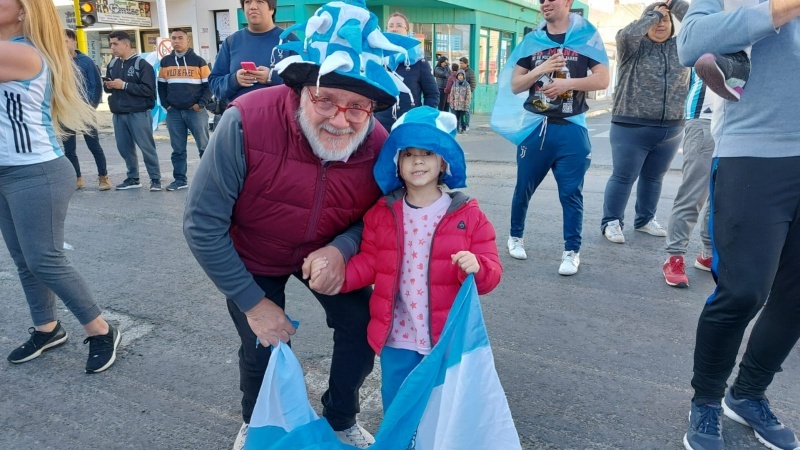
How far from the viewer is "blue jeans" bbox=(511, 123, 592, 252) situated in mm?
4371

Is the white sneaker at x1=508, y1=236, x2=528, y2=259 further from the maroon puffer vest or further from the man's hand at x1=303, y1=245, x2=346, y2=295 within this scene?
the man's hand at x1=303, y1=245, x2=346, y2=295

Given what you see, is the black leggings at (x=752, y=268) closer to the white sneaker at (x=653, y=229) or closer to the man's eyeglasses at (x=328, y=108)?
the man's eyeglasses at (x=328, y=108)

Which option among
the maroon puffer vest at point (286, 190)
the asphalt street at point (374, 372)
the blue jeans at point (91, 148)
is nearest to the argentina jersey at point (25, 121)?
the asphalt street at point (374, 372)

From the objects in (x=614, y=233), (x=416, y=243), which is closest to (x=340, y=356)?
(x=416, y=243)

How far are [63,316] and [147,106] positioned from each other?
15.2ft

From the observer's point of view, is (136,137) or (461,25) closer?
(136,137)

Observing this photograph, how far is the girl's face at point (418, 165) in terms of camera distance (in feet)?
7.39

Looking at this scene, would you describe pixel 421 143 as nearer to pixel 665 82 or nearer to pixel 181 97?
pixel 665 82

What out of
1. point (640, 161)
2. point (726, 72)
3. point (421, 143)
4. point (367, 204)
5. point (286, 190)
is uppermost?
point (726, 72)

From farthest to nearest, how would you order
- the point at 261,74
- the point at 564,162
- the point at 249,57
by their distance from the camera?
the point at 249,57 → the point at 261,74 → the point at 564,162

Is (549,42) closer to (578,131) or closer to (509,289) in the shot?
(578,131)

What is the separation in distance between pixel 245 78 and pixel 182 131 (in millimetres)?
3504

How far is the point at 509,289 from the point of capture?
417cm

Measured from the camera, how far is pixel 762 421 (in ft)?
8.09
